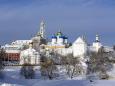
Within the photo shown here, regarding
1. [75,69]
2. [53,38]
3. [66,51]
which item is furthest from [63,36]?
[75,69]

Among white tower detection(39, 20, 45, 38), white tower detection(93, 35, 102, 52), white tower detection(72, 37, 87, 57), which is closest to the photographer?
white tower detection(72, 37, 87, 57)

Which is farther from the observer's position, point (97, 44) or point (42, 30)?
point (42, 30)

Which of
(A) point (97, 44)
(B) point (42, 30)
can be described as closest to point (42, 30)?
(B) point (42, 30)

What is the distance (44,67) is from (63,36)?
65.9 m

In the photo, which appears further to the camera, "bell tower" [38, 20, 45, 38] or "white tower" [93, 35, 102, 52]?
"bell tower" [38, 20, 45, 38]

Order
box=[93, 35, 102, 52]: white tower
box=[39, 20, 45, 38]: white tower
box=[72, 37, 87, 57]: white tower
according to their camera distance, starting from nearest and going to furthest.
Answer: box=[72, 37, 87, 57]: white tower, box=[93, 35, 102, 52]: white tower, box=[39, 20, 45, 38]: white tower

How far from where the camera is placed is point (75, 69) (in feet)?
237

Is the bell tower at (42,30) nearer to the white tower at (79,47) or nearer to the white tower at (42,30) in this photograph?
the white tower at (42,30)

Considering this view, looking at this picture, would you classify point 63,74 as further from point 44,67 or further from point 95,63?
point 95,63

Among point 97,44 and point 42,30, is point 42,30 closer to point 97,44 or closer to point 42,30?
point 42,30

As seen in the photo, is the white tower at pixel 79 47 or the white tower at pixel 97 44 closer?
the white tower at pixel 79 47

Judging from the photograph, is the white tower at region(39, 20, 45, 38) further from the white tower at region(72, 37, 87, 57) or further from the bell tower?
the white tower at region(72, 37, 87, 57)

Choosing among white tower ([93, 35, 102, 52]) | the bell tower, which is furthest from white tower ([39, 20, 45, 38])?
white tower ([93, 35, 102, 52])

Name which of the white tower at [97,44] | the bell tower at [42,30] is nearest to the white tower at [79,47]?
the white tower at [97,44]
